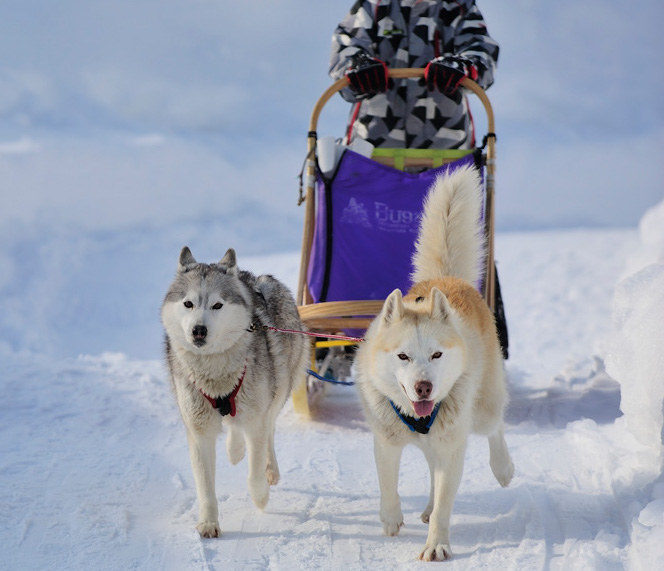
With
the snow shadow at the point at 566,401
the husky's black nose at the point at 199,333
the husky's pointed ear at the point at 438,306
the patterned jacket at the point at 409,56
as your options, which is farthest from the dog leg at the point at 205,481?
the patterned jacket at the point at 409,56

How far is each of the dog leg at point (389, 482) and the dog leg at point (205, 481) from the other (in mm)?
→ 614

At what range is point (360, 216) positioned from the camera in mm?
4129

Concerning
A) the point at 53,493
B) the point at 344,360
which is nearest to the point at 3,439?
the point at 53,493

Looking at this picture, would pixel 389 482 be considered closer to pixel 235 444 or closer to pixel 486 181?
pixel 235 444

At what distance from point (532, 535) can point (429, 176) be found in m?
2.12

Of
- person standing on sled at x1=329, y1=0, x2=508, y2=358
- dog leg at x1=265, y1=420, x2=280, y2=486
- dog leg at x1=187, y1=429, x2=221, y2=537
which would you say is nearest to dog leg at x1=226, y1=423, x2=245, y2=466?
dog leg at x1=265, y1=420, x2=280, y2=486

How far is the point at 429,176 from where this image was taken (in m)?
4.03

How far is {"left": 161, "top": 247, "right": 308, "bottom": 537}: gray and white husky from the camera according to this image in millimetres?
2611

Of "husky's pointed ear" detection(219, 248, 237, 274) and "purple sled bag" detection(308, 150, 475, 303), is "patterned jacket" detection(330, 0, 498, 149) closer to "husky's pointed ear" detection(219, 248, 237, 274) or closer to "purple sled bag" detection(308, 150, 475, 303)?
"purple sled bag" detection(308, 150, 475, 303)

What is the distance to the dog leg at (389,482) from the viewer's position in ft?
8.30

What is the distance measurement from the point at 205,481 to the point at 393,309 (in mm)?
949

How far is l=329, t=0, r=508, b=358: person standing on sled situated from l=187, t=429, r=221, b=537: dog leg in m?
2.50

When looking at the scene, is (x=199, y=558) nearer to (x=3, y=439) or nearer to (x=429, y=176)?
(x=3, y=439)

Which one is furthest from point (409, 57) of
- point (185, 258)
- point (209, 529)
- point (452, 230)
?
point (209, 529)
